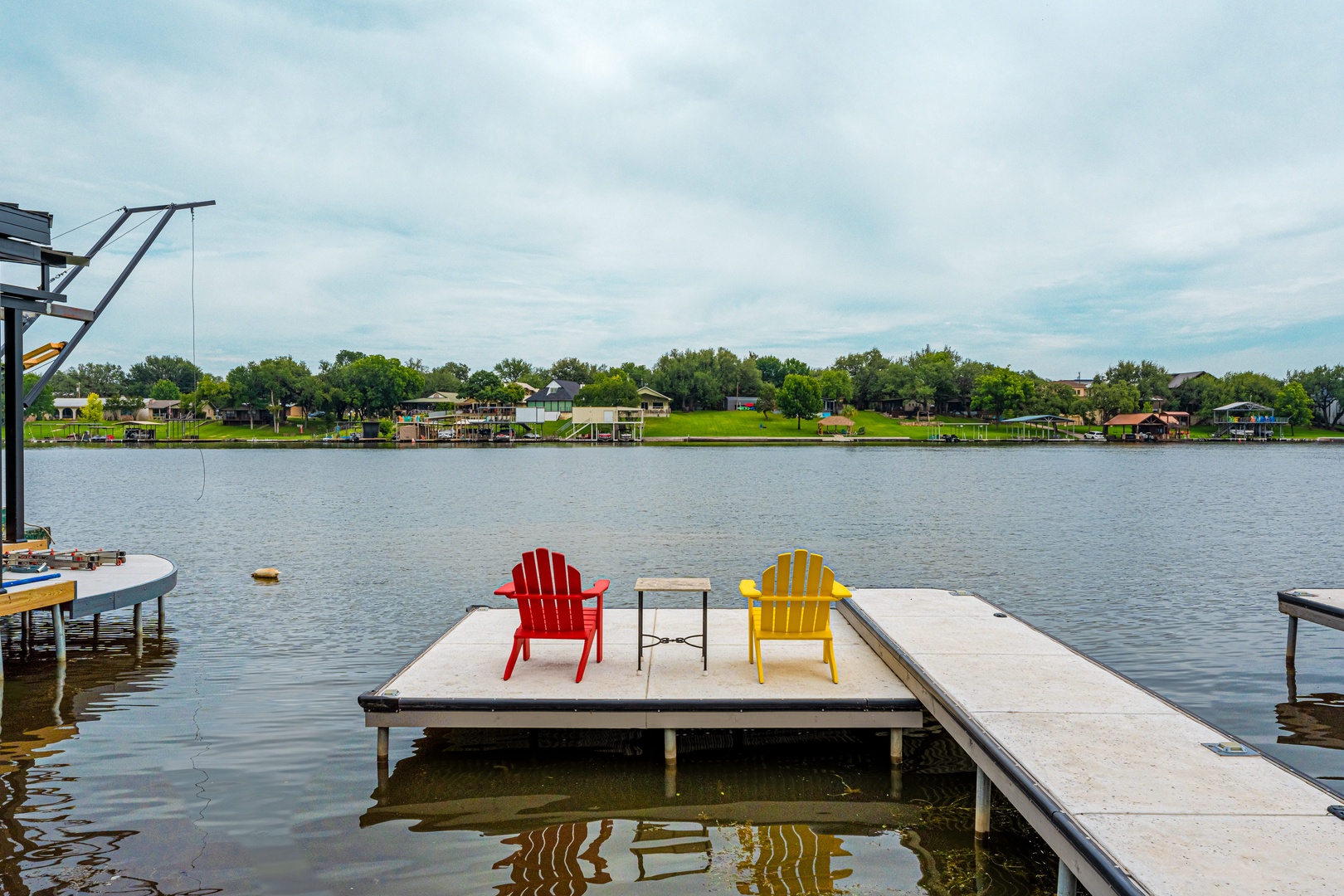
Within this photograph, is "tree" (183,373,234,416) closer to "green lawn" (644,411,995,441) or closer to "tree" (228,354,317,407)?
"tree" (228,354,317,407)

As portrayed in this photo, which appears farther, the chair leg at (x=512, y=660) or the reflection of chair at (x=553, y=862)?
the chair leg at (x=512, y=660)

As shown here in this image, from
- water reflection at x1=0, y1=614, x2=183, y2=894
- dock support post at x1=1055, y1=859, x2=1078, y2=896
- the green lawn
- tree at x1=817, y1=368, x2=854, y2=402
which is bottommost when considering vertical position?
water reflection at x1=0, y1=614, x2=183, y2=894

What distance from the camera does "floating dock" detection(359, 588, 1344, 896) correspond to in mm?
4289

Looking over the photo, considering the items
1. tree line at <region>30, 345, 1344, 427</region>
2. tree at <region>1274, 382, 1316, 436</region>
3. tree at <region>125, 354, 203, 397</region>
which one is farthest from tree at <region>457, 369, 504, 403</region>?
tree at <region>1274, 382, 1316, 436</region>

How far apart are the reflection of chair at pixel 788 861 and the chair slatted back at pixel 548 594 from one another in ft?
8.58

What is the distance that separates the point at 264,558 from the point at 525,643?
16.5 m

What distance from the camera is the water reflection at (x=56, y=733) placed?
5.67 metres

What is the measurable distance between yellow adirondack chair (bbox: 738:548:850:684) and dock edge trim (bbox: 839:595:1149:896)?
Result: 871mm

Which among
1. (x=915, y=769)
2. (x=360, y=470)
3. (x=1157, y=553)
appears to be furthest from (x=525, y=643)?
(x=360, y=470)

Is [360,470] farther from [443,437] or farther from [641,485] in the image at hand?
[443,437]

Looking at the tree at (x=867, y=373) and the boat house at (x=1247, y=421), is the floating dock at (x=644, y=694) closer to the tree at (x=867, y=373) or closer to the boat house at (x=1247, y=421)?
the tree at (x=867, y=373)

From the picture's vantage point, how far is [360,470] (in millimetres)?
67562

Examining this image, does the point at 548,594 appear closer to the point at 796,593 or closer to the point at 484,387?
the point at 796,593

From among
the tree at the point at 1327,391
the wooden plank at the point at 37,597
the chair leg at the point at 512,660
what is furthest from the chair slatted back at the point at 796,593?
the tree at the point at 1327,391
